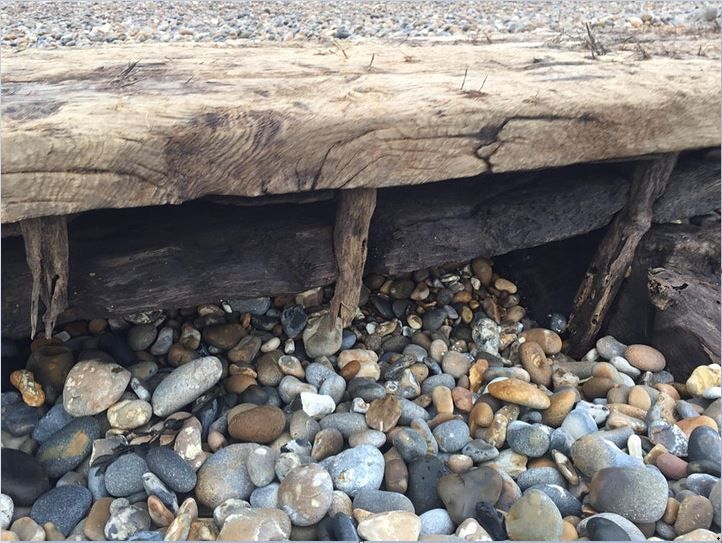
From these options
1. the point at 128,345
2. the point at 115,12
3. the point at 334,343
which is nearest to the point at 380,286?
the point at 334,343

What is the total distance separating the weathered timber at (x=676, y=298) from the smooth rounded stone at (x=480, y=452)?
0.86 metres

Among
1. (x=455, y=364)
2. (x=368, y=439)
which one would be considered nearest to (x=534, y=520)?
(x=368, y=439)

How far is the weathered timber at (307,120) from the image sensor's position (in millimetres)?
1428

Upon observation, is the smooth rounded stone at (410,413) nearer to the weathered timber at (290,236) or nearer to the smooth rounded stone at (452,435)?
the smooth rounded stone at (452,435)

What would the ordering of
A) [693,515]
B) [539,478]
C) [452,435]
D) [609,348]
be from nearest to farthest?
[693,515] < [539,478] < [452,435] < [609,348]

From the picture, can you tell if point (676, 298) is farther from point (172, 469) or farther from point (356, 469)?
point (172, 469)

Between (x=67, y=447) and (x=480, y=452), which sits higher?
(x=480, y=452)

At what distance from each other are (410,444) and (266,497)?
418 mm

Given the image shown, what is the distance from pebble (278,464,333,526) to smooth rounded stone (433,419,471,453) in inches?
15.8

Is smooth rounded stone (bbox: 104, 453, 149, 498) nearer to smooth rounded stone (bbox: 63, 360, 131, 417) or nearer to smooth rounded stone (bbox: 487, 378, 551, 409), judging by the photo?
smooth rounded stone (bbox: 63, 360, 131, 417)

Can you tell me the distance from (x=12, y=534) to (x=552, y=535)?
1292 millimetres

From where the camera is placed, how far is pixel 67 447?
183 cm

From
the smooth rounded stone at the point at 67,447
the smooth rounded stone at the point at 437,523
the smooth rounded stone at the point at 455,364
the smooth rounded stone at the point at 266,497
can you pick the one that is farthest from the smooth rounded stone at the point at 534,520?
the smooth rounded stone at the point at 67,447

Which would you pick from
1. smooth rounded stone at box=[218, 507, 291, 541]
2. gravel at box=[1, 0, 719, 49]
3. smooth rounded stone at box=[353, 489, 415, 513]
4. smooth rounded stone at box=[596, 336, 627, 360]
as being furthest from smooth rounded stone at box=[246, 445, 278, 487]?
gravel at box=[1, 0, 719, 49]
